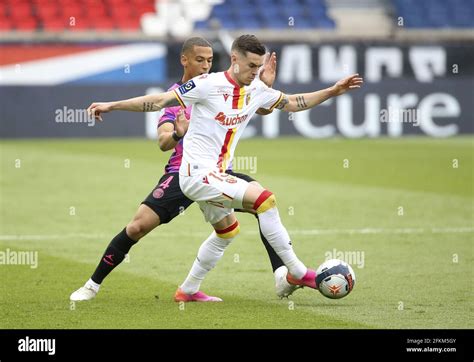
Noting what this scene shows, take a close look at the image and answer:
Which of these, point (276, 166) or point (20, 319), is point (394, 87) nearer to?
point (276, 166)

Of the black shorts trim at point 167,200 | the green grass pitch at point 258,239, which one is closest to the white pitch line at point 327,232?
the green grass pitch at point 258,239

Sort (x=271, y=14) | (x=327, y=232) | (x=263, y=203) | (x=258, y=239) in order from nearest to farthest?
(x=263, y=203) < (x=258, y=239) < (x=327, y=232) < (x=271, y=14)

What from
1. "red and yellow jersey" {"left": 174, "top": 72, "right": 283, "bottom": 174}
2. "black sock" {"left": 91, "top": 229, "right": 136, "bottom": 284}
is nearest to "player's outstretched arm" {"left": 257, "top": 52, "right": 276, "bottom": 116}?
"red and yellow jersey" {"left": 174, "top": 72, "right": 283, "bottom": 174}

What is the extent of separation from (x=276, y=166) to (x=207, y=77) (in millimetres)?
12277

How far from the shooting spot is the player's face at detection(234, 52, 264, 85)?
26.0 feet

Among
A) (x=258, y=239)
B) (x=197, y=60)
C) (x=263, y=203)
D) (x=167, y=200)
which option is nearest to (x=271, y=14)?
(x=258, y=239)

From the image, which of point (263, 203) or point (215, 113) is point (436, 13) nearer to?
point (215, 113)

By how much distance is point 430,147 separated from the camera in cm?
2420

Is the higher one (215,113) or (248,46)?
(248,46)

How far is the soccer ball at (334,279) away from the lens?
8.30m

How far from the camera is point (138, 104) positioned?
7785 millimetres

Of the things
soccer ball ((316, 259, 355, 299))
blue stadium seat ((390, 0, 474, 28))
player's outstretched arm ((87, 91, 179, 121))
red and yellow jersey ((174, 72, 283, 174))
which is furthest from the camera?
blue stadium seat ((390, 0, 474, 28))

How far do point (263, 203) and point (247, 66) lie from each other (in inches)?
41.2

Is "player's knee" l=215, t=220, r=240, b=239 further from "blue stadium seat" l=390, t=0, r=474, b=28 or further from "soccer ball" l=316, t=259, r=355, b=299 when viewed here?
"blue stadium seat" l=390, t=0, r=474, b=28
